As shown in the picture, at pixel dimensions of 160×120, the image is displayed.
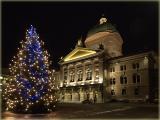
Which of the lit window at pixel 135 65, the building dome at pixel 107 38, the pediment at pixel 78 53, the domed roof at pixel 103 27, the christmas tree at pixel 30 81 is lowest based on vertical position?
the christmas tree at pixel 30 81

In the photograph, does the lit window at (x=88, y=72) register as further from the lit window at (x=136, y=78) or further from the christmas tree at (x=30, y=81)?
the christmas tree at (x=30, y=81)

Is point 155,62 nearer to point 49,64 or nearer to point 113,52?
point 113,52

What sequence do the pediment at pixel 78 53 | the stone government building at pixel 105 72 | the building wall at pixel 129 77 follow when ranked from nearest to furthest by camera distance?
the building wall at pixel 129 77
the stone government building at pixel 105 72
the pediment at pixel 78 53

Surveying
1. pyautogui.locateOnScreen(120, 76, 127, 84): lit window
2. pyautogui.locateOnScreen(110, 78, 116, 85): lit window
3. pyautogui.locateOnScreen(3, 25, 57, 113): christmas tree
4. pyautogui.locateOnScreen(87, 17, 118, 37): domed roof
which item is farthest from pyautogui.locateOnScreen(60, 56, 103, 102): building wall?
pyautogui.locateOnScreen(3, 25, 57, 113): christmas tree

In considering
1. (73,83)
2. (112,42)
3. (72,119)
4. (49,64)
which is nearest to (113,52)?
(112,42)

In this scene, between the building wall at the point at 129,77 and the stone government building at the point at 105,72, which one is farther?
the stone government building at the point at 105,72

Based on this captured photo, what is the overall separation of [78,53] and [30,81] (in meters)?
42.6

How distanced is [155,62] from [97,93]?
13522mm

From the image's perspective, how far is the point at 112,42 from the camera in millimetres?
66812

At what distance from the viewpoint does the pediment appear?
63.0 m

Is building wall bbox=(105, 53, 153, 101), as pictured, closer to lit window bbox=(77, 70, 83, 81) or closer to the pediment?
the pediment

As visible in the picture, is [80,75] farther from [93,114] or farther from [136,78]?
[93,114]

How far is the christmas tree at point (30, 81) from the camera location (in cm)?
2388

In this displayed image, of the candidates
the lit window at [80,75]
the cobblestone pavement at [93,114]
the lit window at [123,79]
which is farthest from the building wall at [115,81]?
the cobblestone pavement at [93,114]
